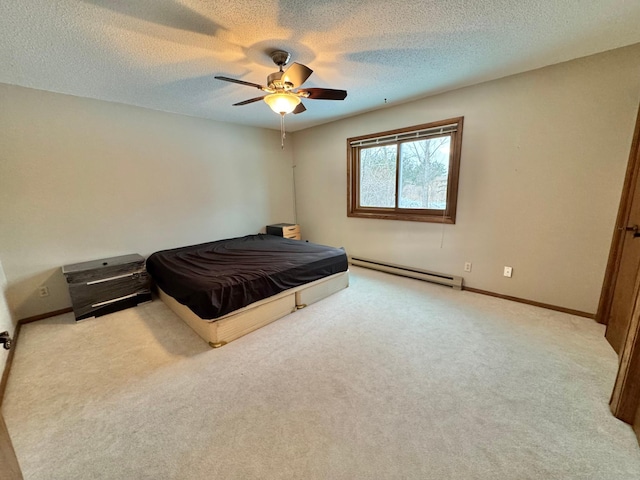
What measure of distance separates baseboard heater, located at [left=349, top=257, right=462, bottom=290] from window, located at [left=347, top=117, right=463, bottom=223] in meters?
0.69

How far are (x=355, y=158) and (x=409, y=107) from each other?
1.03m

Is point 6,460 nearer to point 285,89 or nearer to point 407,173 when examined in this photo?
point 285,89

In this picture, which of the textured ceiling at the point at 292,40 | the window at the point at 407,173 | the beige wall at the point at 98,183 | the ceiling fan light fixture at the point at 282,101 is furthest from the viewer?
the window at the point at 407,173

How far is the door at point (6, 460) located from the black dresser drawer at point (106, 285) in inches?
93.3

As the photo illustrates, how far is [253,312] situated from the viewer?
2383mm

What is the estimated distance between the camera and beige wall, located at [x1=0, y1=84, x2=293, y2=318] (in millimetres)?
2559

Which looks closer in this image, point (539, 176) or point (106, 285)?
point (539, 176)

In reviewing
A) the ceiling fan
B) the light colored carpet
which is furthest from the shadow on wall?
the ceiling fan

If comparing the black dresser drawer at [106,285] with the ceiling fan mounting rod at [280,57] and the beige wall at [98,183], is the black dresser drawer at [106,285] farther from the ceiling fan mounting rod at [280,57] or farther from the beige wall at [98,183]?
the ceiling fan mounting rod at [280,57]

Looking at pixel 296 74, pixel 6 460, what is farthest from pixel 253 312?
pixel 296 74

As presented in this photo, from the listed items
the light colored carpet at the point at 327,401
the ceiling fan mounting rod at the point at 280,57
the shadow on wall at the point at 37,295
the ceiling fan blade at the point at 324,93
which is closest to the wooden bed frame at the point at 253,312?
the light colored carpet at the point at 327,401

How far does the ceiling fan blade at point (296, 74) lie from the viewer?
183 cm

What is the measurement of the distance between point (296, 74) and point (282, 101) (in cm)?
24

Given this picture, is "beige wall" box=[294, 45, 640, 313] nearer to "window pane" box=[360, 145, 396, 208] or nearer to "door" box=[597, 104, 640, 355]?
"door" box=[597, 104, 640, 355]
